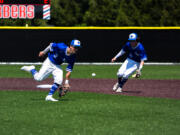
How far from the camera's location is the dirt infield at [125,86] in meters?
17.2

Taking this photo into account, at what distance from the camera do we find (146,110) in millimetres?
12734

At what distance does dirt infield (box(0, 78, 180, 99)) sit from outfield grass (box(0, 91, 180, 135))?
1.66 meters

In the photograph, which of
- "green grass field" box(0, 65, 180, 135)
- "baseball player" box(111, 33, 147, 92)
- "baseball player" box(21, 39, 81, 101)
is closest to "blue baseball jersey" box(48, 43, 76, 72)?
"baseball player" box(21, 39, 81, 101)

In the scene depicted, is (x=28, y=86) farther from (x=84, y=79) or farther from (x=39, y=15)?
(x=39, y=15)

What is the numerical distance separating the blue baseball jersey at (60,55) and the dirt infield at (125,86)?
3.18 metres

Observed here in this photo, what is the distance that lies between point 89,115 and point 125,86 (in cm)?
780

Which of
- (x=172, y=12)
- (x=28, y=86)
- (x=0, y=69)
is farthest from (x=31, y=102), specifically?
(x=172, y=12)

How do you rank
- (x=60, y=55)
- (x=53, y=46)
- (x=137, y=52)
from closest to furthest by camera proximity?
(x=53, y=46) → (x=60, y=55) → (x=137, y=52)

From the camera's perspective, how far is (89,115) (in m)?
11.7

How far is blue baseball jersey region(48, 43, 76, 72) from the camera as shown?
14.0 meters

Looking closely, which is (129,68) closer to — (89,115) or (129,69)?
(129,69)

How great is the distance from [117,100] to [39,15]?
56.3ft

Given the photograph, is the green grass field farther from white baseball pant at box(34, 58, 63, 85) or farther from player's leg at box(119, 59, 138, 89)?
player's leg at box(119, 59, 138, 89)

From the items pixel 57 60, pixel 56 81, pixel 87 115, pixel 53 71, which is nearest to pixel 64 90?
pixel 56 81
